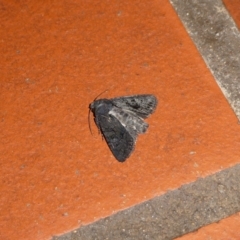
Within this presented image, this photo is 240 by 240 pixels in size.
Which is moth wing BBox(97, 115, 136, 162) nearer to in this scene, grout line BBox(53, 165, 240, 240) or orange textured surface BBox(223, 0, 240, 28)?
grout line BBox(53, 165, 240, 240)

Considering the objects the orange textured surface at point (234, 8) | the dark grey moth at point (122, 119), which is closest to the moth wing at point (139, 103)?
the dark grey moth at point (122, 119)

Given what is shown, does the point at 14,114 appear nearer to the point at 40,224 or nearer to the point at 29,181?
the point at 29,181

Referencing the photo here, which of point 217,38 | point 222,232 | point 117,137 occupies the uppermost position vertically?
point 217,38

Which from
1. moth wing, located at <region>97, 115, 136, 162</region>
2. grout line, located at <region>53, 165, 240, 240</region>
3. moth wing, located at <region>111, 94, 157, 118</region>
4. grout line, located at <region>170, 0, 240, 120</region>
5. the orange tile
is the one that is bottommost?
the orange tile

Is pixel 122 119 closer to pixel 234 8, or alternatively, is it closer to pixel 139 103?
pixel 139 103

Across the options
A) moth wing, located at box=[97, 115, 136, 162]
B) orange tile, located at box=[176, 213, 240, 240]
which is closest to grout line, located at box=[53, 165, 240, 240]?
orange tile, located at box=[176, 213, 240, 240]

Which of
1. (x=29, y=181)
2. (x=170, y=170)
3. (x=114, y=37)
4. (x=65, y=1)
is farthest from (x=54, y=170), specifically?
(x=65, y=1)

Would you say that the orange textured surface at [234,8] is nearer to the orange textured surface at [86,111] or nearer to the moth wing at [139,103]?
the orange textured surface at [86,111]

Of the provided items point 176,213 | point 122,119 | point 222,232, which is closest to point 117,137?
point 122,119
